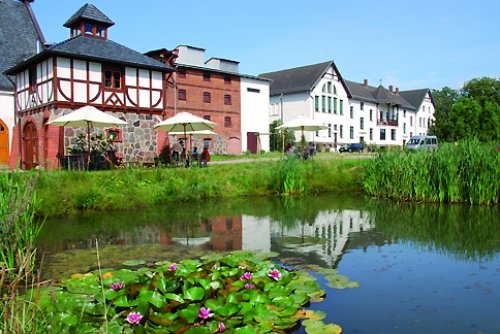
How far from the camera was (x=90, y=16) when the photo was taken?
892 inches

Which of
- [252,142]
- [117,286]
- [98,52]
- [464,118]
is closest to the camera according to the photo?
[117,286]

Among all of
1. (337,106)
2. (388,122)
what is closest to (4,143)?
(337,106)

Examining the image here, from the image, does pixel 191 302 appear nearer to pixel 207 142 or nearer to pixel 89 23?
pixel 89 23

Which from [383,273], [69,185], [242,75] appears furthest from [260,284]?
[242,75]

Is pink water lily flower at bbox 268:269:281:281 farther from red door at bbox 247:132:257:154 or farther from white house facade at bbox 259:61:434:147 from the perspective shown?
white house facade at bbox 259:61:434:147

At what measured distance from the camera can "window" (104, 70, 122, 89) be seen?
843 inches

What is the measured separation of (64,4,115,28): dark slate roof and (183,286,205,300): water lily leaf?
21.7 meters

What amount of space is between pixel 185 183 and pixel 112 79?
11.2m

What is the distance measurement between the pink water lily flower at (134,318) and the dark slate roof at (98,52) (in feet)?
60.0

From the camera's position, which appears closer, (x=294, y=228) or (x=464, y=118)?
(x=294, y=228)

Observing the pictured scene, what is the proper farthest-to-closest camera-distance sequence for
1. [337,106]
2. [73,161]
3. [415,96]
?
[415,96]
[337,106]
[73,161]

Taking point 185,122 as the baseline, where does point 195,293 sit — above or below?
below

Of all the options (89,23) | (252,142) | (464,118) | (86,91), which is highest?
(89,23)

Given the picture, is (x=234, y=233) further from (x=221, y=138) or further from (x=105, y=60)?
(x=221, y=138)
